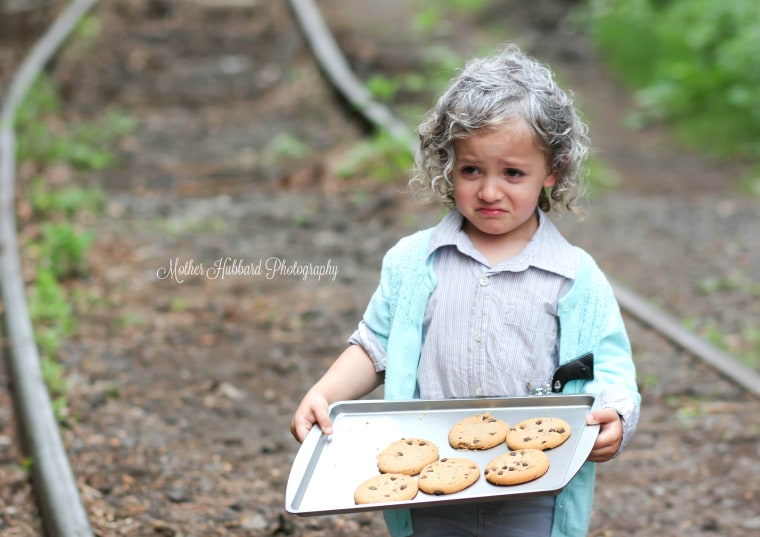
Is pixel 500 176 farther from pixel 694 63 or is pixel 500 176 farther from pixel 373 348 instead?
pixel 694 63

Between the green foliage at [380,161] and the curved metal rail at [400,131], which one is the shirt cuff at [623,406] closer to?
the curved metal rail at [400,131]

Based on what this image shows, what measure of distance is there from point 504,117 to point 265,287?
3.78 m

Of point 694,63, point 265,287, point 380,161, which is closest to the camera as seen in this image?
point 265,287

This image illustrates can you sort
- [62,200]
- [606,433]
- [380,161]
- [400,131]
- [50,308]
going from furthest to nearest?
[400,131] → [380,161] → [62,200] → [50,308] → [606,433]

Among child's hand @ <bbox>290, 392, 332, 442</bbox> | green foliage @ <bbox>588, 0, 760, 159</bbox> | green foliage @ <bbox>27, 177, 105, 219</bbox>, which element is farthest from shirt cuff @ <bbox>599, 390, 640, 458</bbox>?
green foliage @ <bbox>588, 0, 760, 159</bbox>

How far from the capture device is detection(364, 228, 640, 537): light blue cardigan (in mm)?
2420

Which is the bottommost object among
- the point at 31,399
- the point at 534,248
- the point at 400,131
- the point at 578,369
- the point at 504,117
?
the point at 31,399

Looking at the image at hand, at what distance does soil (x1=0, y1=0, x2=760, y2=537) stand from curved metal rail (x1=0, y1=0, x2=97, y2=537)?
0.42 ft

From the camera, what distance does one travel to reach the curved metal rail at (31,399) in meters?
3.14

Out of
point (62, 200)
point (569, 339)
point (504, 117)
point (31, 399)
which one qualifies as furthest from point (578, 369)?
point (62, 200)

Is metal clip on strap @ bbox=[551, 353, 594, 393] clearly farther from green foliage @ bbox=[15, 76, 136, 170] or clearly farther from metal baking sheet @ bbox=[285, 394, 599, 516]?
green foliage @ bbox=[15, 76, 136, 170]

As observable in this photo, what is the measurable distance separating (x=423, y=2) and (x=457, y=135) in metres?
13.6

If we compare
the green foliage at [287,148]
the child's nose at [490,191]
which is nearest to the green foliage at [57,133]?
the green foliage at [287,148]

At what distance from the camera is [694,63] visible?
10742mm
